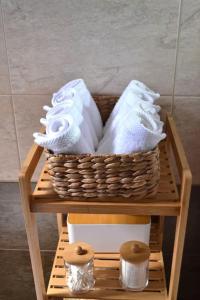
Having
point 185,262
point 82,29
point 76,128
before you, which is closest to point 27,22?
point 82,29

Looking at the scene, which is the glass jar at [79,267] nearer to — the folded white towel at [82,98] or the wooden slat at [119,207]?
the wooden slat at [119,207]

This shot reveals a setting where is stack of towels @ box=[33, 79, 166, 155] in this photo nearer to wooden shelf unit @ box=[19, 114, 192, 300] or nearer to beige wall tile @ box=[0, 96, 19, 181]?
wooden shelf unit @ box=[19, 114, 192, 300]

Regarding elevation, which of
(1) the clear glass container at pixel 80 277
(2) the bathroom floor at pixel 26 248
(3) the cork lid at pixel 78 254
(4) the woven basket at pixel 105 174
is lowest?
(2) the bathroom floor at pixel 26 248

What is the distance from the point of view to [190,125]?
1.01m

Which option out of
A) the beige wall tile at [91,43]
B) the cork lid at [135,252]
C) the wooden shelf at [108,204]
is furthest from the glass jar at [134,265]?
the beige wall tile at [91,43]

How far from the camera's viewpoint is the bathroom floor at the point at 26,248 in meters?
1.22

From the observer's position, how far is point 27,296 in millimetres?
1479

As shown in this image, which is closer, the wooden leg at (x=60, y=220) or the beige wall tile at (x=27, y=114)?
the beige wall tile at (x=27, y=114)

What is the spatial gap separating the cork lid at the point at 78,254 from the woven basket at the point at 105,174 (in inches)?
8.0

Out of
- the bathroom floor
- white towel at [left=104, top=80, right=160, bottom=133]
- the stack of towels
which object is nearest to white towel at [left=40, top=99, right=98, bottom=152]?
the stack of towels

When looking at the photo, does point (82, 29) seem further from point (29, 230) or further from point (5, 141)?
point (29, 230)

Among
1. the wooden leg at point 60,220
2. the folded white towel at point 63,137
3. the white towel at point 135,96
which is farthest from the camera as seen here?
the wooden leg at point 60,220

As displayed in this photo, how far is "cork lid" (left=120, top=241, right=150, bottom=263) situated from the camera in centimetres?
86

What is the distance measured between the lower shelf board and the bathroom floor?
254 millimetres
